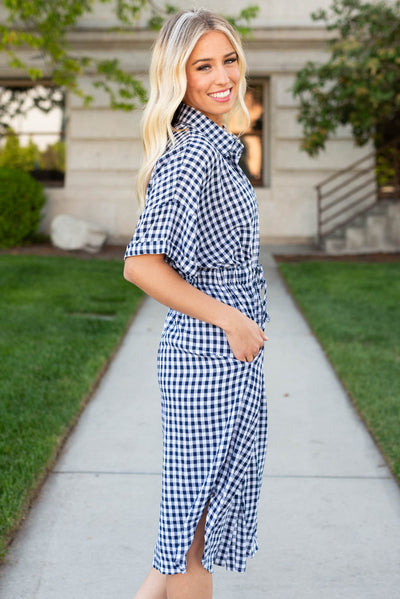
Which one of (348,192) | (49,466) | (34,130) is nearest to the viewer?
(49,466)

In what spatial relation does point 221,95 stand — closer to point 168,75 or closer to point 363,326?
point 168,75

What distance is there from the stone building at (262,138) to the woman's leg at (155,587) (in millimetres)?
13963

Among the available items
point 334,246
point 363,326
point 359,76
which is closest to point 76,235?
point 334,246

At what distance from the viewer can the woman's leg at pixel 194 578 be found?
1.93 metres

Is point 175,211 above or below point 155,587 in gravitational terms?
above

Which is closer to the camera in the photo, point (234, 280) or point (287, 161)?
point (234, 280)

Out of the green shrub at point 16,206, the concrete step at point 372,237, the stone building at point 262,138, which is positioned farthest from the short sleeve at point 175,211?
the stone building at point 262,138

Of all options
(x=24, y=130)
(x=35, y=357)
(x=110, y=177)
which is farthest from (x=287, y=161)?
(x=35, y=357)

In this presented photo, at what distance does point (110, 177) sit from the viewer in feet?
53.1

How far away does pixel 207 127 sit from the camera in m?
1.93

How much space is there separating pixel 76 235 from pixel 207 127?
13006 millimetres

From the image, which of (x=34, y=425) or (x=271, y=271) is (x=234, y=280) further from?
(x=271, y=271)

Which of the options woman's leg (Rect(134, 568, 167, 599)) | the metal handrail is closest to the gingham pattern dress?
woman's leg (Rect(134, 568, 167, 599))

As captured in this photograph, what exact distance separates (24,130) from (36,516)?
48.5 ft
